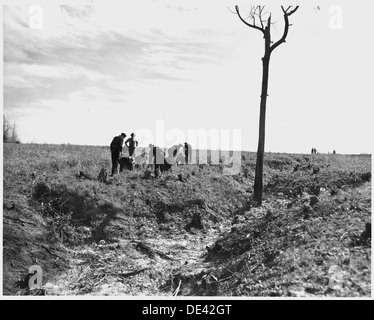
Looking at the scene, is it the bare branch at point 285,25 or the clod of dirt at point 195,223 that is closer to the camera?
the clod of dirt at point 195,223

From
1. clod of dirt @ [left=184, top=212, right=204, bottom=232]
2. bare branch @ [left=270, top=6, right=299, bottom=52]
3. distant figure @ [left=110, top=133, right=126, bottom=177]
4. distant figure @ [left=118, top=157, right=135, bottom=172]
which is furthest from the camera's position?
distant figure @ [left=118, top=157, right=135, bottom=172]

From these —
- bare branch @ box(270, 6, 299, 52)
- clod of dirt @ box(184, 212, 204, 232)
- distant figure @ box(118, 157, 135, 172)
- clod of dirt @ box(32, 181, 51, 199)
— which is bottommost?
clod of dirt @ box(184, 212, 204, 232)

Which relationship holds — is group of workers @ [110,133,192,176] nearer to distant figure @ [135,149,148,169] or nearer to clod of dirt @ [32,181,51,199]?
distant figure @ [135,149,148,169]

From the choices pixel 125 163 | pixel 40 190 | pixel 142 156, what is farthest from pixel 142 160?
pixel 40 190

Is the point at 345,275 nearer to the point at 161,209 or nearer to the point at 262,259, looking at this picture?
the point at 262,259

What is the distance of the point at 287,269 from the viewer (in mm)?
7703

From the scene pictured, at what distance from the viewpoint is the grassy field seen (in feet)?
25.3

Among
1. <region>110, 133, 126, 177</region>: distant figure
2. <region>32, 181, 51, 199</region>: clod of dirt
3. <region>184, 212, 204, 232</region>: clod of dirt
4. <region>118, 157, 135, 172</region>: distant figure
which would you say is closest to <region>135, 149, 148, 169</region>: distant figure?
<region>118, 157, 135, 172</region>: distant figure

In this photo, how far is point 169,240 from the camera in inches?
481

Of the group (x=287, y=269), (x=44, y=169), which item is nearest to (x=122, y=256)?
(x=287, y=269)

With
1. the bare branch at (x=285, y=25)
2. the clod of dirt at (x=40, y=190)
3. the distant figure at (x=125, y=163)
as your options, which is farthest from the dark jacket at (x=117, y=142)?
the bare branch at (x=285, y=25)

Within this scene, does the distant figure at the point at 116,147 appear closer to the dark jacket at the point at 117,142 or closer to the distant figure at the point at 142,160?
the dark jacket at the point at 117,142

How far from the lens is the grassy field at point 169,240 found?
25.3 feet
